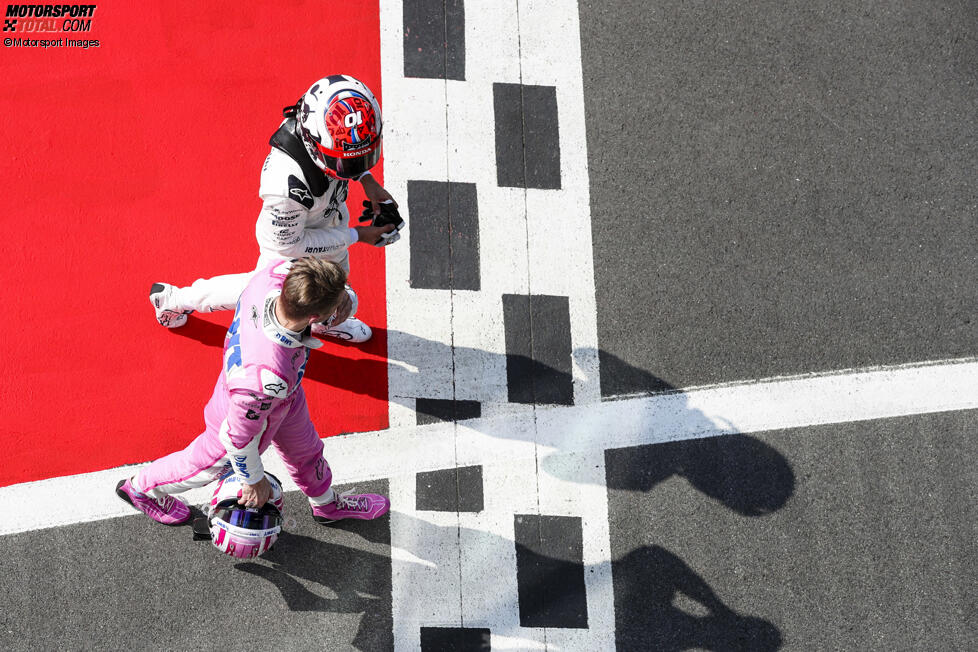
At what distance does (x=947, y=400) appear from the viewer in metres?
5.36

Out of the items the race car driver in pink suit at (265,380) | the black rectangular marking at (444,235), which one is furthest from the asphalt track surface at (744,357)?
the race car driver in pink suit at (265,380)

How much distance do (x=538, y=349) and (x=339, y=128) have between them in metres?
2.27

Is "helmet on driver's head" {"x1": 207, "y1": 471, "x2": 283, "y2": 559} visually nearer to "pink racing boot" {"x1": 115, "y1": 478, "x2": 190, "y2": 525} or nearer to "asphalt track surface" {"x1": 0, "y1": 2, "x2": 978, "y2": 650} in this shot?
"pink racing boot" {"x1": 115, "y1": 478, "x2": 190, "y2": 525}

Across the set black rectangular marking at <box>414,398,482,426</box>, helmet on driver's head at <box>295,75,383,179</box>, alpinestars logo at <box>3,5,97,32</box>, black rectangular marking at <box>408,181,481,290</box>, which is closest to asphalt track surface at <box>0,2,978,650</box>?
black rectangular marking at <box>414,398,482,426</box>

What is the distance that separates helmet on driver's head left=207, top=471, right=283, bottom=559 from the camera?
3.83m

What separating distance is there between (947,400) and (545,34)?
160 inches

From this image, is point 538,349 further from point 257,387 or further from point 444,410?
point 257,387

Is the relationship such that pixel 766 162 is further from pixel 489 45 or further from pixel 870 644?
pixel 870 644

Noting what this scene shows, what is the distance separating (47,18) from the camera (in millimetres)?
5520

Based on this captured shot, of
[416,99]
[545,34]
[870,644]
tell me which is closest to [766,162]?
[545,34]

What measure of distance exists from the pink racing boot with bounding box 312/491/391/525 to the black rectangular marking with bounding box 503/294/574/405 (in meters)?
1.14

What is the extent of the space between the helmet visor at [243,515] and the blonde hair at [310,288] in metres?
1.27

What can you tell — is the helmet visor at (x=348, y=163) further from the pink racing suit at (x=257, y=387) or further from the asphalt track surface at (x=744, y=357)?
the asphalt track surface at (x=744, y=357)

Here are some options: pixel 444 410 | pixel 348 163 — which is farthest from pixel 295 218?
pixel 444 410
